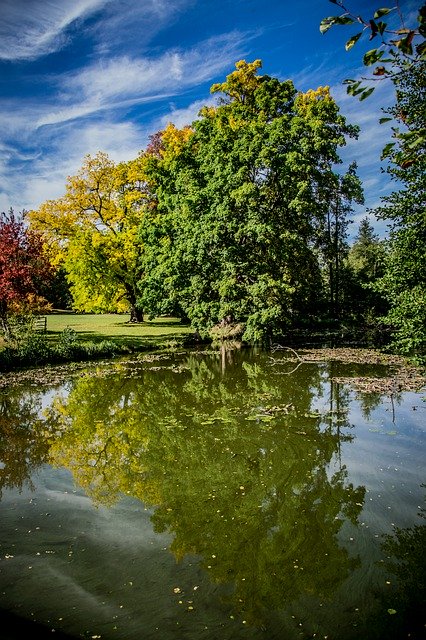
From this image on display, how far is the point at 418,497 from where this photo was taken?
6902 millimetres

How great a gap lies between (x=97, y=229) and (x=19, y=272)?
42.8ft

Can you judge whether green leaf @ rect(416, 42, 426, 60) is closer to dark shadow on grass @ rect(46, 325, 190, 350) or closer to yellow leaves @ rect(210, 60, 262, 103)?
dark shadow on grass @ rect(46, 325, 190, 350)

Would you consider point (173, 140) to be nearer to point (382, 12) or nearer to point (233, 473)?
point (233, 473)

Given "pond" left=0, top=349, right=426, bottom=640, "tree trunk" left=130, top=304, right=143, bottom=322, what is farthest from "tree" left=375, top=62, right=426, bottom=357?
"tree trunk" left=130, top=304, right=143, bottom=322

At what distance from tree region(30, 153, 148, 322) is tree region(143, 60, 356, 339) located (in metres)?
5.34

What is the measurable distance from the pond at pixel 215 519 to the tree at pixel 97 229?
1955 centimetres

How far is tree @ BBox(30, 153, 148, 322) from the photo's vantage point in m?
30.6

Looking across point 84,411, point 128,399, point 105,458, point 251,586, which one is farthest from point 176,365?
point 251,586

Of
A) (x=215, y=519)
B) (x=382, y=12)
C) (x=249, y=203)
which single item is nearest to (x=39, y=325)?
(x=249, y=203)

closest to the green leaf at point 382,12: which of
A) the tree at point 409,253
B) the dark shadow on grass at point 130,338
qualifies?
the tree at point 409,253

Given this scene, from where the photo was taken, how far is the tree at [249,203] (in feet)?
76.2

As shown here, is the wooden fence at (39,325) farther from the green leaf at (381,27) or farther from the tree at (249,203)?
the green leaf at (381,27)

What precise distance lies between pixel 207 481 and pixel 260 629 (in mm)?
3556

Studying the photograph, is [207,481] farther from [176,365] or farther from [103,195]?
[103,195]
